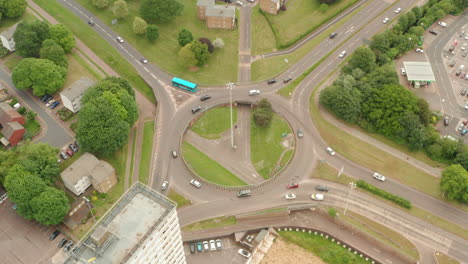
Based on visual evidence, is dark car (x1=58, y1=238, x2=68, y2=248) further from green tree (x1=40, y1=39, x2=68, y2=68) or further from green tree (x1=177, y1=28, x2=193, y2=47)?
green tree (x1=177, y1=28, x2=193, y2=47)

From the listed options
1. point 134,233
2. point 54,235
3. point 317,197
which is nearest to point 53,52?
point 54,235

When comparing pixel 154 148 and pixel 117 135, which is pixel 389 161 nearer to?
pixel 154 148

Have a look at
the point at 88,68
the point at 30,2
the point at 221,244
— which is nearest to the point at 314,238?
the point at 221,244

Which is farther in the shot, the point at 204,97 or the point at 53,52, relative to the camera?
the point at 53,52

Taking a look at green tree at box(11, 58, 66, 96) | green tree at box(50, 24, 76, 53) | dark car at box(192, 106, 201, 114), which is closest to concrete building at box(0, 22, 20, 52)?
green tree at box(50, 24, 76, 53)

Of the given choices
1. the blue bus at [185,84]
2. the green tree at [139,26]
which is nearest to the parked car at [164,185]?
the blue bus at [185,84]

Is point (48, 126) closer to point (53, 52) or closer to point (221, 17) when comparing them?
point (53, 52)
